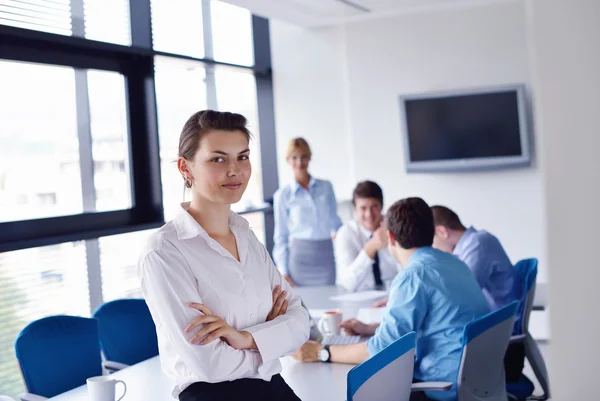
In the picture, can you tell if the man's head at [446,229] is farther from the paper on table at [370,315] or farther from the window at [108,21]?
the window at [108,21]

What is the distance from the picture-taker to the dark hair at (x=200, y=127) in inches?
75.7

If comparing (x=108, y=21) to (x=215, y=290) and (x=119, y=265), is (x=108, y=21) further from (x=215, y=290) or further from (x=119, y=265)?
(x=215, y=290)

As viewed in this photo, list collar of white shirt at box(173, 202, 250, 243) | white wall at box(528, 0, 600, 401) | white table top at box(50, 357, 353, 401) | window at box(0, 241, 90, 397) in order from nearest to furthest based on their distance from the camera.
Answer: white wall at box(528, 0, 600, 401) → collar of white shirt at box(173, 202, 250, 243) → white table top at box(50, 357, 353, 401) → window at box(0, 241, 90, 397)

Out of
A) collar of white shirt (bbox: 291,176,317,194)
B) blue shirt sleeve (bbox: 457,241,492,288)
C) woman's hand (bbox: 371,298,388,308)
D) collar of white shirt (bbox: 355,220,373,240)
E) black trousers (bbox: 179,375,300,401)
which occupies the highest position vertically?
collar of white shirt (bbox: 291,176,317,194)

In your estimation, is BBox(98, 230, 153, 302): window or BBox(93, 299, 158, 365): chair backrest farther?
BBox(98, 230, 153, 302): window

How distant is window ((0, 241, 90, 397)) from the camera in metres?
3.84

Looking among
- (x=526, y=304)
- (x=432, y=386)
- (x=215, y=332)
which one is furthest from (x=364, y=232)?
(x=215, y=332)

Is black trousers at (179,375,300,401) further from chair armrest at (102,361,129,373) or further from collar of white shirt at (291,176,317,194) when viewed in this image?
collar of white shirt at (291,176,317,194)

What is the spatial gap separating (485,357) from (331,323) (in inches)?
28.3

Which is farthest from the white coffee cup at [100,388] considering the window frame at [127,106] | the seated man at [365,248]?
the seated man at [365,248]

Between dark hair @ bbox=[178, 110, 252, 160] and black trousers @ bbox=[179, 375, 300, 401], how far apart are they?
662mm

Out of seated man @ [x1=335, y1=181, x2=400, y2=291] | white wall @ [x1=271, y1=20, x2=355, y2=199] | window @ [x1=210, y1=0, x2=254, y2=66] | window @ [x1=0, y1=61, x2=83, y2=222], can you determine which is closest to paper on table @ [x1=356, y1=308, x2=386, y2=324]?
seated man @ [x1=335, y1=181, x2=400, y2=291]

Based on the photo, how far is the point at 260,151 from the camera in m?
6.95

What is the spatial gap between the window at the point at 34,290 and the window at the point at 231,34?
2.52 m
